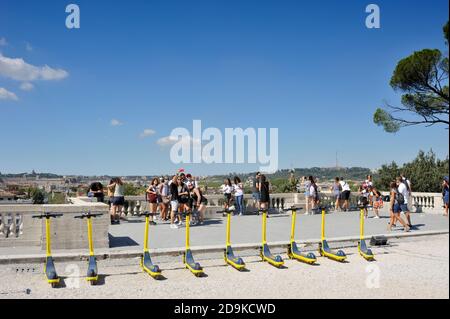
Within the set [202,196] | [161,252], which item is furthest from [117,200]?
[161,252]

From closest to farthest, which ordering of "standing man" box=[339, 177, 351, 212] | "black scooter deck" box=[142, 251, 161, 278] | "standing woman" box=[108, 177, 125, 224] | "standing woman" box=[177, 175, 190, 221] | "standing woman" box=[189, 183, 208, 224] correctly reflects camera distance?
"black scooter deck" box=[142, 251, 161, 278] < "standing woman" box=[177, 175, 190, 221] < "standing woman" box=[189, 183, 208, 224] < "standing woman" box=[108, 177, 125, 224] < "standing man" box=[339, 177, 351, 212]

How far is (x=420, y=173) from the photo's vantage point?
32.2 m

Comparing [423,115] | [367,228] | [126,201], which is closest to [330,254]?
[367,228]

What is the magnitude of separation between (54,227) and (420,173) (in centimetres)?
2791

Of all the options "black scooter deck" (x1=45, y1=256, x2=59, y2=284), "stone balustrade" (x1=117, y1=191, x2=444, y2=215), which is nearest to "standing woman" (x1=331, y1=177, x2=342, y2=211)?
"stone balustrade" (x1=117, y1=191, x2=444, y2=215)

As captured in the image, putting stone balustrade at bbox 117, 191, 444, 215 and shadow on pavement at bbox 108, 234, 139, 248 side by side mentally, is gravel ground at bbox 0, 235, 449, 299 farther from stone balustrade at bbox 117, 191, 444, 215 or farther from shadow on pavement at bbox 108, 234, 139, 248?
stone balustrade at bbox 117, 191, 444, 215

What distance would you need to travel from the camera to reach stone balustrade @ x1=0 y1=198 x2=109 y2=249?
984cm

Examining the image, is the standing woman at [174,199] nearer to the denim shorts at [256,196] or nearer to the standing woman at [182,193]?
the standing woman at [182,193]

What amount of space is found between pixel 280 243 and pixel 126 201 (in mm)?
8881

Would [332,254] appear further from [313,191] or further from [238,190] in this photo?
[313,191]

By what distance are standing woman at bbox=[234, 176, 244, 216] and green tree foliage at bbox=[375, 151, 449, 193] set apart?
16842 mm

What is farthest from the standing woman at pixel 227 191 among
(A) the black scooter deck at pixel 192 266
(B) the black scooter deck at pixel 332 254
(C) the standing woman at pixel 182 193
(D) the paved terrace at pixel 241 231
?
(A) the black scooter deck at pixel 192 266
